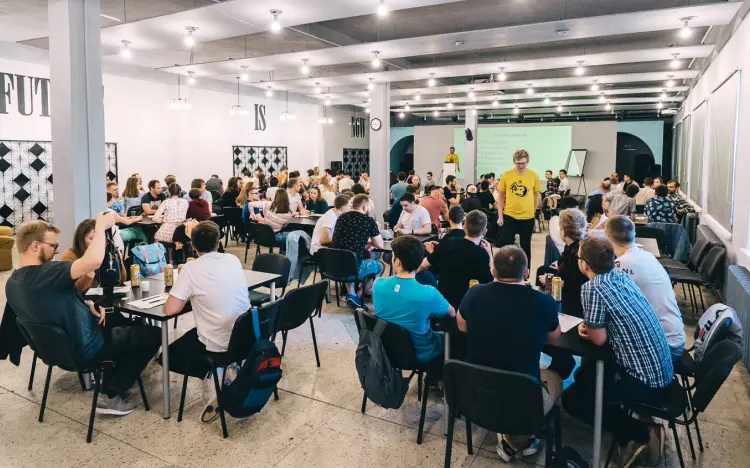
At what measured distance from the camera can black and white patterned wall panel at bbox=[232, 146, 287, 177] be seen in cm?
1498

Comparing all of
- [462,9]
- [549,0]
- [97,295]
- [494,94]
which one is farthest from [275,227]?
[494,94]

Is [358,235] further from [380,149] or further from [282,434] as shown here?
[380,149]

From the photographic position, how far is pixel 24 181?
410 inches

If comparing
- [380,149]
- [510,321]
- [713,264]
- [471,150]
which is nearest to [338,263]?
[510,321]

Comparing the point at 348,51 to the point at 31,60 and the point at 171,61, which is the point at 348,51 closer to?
the point at 171,61

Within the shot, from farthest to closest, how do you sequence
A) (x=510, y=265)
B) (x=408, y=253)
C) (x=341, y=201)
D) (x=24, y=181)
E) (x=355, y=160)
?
(x=355, y=160), (x=24, y=181), (x=341, y=201), (x=408, y=253), (x=510, y=265)

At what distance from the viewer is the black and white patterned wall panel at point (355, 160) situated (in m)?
19.7

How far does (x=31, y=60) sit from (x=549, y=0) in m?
9.16

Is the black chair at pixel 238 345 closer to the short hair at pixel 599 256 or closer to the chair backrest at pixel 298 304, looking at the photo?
the chair backrest at pixel 298 304

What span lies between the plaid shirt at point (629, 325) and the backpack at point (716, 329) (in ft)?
1.11

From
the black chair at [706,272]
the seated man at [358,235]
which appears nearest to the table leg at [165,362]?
the seated man at [358,235]

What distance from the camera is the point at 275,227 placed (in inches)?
290

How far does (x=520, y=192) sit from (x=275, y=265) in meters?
3.11

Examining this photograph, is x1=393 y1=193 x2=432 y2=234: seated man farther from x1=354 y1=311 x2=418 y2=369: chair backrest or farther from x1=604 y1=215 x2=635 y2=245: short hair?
x1=354 y1=311 x2=418 y2=369: chair backrest
